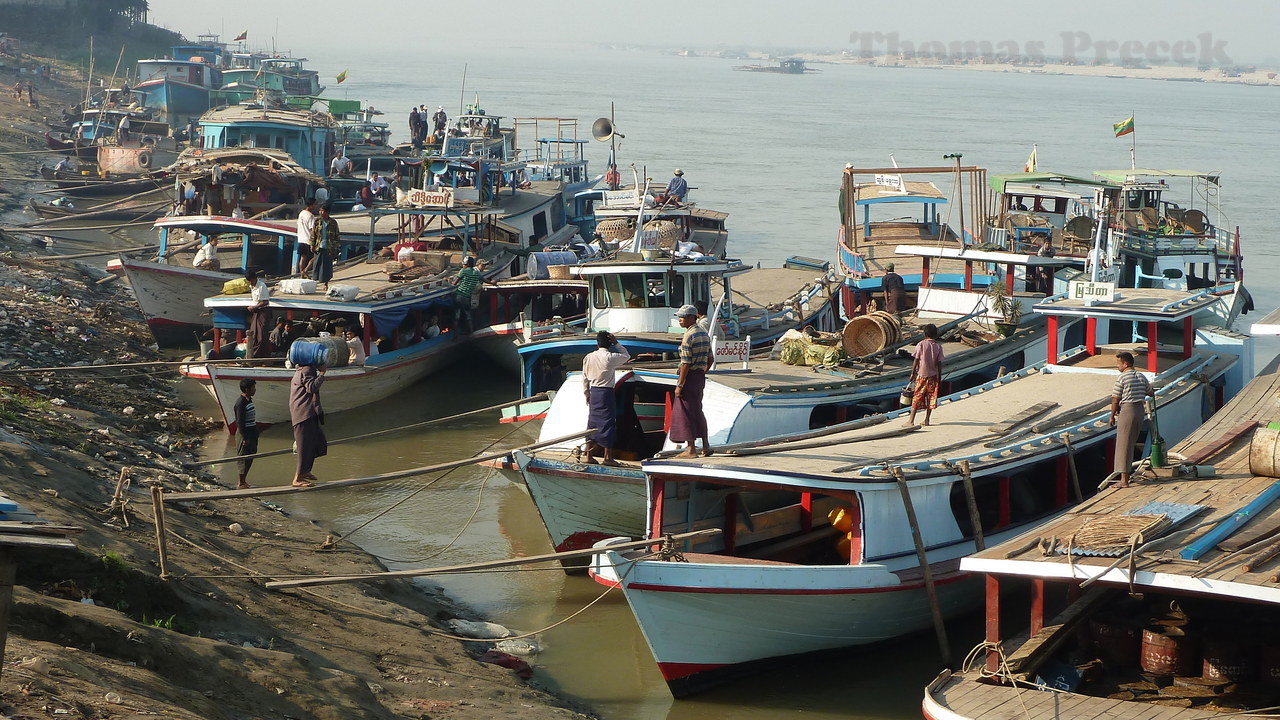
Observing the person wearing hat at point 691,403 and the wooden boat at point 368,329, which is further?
the wooden boat at point 368,329

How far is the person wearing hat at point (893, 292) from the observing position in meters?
19.0

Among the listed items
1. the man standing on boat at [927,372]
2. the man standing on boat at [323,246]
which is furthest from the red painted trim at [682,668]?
the man standing on boat at [323,246]

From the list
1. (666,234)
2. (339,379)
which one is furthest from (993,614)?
(339,379)

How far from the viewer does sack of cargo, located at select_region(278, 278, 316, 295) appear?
20.0 m

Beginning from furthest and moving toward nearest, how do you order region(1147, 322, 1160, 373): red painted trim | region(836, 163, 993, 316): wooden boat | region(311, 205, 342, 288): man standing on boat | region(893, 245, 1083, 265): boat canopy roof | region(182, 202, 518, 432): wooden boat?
region(311, 205, 342, 288): man standing on boat → region(836, 163, 993, 316): wooden boat → region(182, 202, 518, 432): wooden boat → region(893, 245, 1083, 265): boat canopy roof → region(1147, 322, 1160, 373): red painted trim

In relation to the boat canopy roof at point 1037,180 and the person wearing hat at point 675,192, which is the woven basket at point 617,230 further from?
the boat canopy roof at point 1037,180

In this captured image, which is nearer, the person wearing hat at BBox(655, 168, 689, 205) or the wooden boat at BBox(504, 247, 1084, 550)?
the wooden boat at BBox(504, 247, 1084, 550)

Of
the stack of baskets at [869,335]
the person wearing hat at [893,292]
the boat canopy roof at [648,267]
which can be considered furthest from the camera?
the person wearing hat at [893,292]

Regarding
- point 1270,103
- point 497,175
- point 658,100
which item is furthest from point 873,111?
point 497,175

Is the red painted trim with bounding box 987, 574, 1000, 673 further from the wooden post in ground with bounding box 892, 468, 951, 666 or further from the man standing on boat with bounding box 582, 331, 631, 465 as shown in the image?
the man standing on boat with bounding box 582, 331, 631, 465

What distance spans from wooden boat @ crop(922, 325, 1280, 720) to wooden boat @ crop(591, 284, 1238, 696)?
137cm

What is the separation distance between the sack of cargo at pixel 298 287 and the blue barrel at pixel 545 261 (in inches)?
159

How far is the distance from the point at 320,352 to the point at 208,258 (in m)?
6.35

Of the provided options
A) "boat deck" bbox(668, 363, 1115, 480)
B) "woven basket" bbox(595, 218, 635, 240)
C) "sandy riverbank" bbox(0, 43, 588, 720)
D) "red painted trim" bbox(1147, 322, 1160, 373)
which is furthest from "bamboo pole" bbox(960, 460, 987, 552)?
"woven basket" bbox(595, 218, 635, 240)
